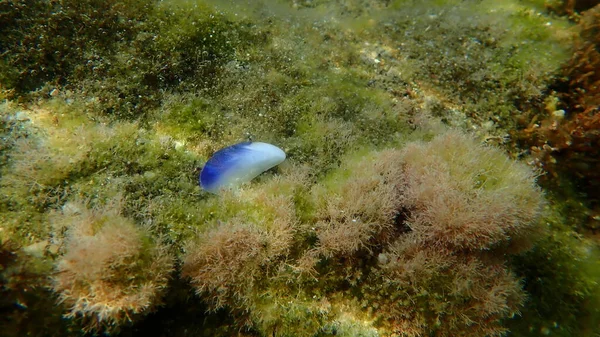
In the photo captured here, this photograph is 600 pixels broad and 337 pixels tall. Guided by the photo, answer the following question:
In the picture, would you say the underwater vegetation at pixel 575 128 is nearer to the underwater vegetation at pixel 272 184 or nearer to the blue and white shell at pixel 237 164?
the underwater vegetation at pixel 272 184

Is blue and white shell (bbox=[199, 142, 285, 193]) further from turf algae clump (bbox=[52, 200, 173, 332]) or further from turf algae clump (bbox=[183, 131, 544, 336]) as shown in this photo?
turf algae clump (bbox=[52, 200, 173, 332])

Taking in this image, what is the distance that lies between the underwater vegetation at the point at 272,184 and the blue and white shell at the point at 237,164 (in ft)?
0.09

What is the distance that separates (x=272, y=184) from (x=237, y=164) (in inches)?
17.3

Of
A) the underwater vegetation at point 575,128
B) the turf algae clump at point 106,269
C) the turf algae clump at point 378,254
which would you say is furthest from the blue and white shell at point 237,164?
the underwater vegetation at point 575,128

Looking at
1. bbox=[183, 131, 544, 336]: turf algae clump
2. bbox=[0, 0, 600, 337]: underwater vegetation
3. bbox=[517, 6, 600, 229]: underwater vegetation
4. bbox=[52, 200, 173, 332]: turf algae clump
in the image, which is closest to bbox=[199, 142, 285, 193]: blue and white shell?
bbox=[0, 0, 600, 337]: underwater vegetation

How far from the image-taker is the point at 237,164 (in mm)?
3455

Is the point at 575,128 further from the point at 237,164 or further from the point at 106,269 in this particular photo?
the point at 106,269

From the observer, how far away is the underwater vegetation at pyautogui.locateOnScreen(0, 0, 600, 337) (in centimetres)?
288

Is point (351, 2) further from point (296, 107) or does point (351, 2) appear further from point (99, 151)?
point (99, 151)

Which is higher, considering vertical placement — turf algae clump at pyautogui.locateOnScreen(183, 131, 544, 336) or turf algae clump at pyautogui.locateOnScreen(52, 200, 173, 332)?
turf algae clump at pyautogui.locateOnScreen(52, 200, 173, 332)

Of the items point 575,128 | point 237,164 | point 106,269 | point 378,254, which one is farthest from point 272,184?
point 575,128

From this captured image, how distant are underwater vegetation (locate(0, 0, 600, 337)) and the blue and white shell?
0.03m

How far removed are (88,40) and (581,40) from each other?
6866mm

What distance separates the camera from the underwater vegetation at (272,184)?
113 inches
